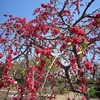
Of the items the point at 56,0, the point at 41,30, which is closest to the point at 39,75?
the point at 41,30

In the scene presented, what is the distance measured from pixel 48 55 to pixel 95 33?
2425mm

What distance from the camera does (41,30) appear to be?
5105 mm

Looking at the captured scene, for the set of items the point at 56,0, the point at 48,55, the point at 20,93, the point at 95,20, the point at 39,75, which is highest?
the point at 56,0

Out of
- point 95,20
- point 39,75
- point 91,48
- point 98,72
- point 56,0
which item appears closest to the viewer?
point 39,75

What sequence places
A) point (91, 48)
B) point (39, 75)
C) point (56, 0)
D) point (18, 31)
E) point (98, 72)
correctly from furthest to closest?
point (98, 72), point (91, 48), point (56, 0), point (18, 31), point (39, 75)

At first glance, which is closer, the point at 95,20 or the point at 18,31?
the point at 95,20

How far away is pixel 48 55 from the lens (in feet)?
12.5

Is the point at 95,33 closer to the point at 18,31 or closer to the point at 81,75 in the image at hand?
the point at 81,75

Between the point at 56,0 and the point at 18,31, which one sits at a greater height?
the point at 56,0

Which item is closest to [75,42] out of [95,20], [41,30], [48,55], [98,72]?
[48,55]

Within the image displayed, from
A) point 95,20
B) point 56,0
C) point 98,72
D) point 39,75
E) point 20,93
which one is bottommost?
point 20,93

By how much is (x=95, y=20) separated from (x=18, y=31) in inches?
66.3

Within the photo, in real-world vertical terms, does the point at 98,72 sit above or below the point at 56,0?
below

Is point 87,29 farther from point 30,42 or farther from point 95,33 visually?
point 30,42
